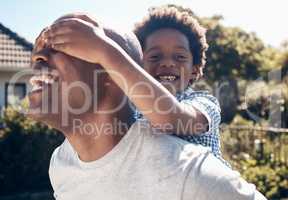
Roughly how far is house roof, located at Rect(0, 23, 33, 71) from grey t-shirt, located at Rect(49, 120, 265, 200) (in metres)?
14.8

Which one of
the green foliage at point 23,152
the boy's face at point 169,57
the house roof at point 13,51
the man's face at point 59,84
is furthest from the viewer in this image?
the house roof at point 13,51

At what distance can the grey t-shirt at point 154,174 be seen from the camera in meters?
1.25

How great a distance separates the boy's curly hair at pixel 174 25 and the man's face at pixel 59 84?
0.94m

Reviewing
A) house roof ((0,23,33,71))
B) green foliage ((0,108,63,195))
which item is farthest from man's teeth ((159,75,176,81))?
house roof ((0,23,33,71))

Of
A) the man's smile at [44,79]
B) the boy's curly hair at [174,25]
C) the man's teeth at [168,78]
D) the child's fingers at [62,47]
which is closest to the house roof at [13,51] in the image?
the boy's curly hair at [174,25]

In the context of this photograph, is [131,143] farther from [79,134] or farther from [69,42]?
[69,42]

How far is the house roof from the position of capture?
51.7ft

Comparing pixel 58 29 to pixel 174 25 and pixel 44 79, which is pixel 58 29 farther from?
pixel 174 25

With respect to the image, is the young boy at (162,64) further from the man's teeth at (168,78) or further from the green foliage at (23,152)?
the green foliage at (23,152)

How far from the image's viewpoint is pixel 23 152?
932 centimetres

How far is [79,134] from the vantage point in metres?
1.44

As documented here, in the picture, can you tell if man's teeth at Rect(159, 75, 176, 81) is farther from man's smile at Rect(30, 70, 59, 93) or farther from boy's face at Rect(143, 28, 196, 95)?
man's smile at Rect(30, 70, 59, 93)

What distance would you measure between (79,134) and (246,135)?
359 inches

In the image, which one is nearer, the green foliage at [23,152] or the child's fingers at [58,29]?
the child's fingers at [58,29]
